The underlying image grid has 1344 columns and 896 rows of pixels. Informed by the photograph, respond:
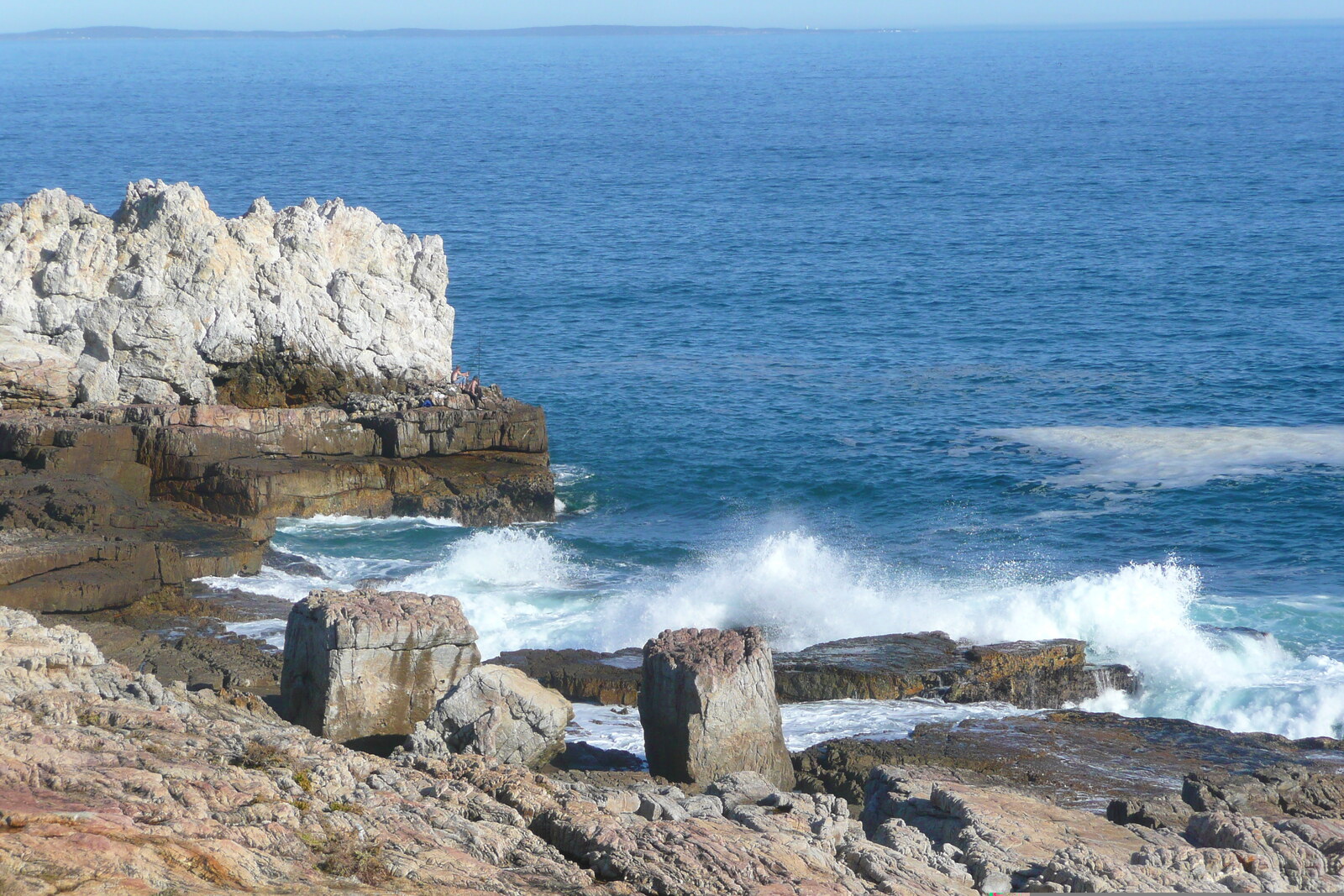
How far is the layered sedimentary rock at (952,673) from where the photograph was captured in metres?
23.5

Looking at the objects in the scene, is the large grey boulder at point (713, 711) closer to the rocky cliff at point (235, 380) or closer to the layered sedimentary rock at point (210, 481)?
the layered sedimentary rock at point (210, 481)

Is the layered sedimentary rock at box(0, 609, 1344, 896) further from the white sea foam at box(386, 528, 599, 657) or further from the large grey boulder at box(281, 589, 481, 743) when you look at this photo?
the white sea foam at box(386, 528, 599, 657)

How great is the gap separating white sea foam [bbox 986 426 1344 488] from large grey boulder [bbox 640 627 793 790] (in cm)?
2231

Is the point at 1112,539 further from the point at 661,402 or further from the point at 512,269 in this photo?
the point at 512,269

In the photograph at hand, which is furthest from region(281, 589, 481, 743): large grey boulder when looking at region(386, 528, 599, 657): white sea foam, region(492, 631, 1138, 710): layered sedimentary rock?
region(386, 528, 599, 657): white sea foam

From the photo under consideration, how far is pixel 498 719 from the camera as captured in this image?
17391 mm

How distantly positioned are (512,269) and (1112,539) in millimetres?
38299

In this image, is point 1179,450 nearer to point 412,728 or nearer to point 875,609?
point 875,609

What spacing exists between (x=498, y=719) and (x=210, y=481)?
17.9 meters

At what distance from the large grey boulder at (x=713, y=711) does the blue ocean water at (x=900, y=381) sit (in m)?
9.62

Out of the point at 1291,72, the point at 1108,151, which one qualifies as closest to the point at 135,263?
the point at 1108,151

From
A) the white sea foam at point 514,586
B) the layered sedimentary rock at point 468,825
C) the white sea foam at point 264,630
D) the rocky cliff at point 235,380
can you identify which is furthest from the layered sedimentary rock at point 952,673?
the rocky cliff at point 235,380

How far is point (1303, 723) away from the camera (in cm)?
2403

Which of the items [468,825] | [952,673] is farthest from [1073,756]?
[468,825]
